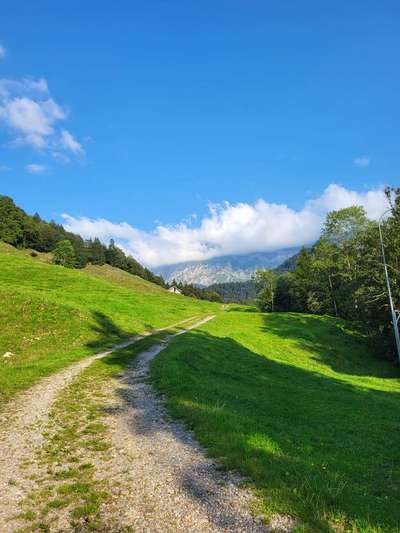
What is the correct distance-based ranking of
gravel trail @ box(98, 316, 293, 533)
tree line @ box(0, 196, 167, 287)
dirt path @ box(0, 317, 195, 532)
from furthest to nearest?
1. tree line @ box(0, 196, 167, 287)
2. dirt path @ box(0, 317, 195, 532)
3. gravel trail @ box(98, 316, 293, 533)

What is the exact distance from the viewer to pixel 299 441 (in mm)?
13008

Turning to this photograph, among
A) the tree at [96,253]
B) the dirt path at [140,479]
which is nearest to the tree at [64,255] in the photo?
the tree at [96,253]

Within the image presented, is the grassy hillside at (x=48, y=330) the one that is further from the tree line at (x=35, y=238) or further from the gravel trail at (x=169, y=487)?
the tree line at (x=35, y=238)

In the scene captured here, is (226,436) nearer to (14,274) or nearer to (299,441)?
(299,441)

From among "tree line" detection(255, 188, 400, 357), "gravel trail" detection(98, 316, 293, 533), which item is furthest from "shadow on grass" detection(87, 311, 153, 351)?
"tree line" detection(255, 188, 400, 357)

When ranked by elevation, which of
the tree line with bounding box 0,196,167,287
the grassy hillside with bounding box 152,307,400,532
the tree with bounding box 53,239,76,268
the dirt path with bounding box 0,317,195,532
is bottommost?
the grassy hillside with bounding box 152,307,400,532

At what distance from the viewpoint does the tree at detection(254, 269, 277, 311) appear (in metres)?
134

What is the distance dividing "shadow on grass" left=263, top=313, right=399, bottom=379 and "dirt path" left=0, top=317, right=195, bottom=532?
3564 cm

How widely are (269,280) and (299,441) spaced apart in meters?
123

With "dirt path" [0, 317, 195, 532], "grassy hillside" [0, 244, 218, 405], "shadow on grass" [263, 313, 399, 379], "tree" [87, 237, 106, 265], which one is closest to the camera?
"dirt path" [0, 317, 195, 532]

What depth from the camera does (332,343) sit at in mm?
57125

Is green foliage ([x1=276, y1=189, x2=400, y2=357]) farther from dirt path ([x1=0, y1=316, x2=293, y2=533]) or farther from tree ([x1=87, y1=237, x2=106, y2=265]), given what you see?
tree ([x1=87, y1=237, x2=106, y2=265])

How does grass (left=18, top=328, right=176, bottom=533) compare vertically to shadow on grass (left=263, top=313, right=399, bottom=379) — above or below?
above

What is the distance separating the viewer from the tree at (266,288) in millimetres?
134500
